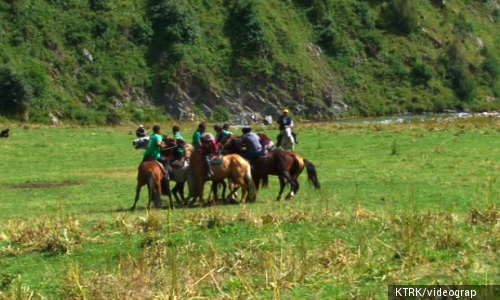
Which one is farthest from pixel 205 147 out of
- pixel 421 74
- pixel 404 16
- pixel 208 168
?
pixel 404 16

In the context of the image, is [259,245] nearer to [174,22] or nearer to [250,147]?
[250,147]

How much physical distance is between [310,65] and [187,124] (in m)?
17.4

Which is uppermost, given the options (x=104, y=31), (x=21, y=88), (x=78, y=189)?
(x=104, y=31)

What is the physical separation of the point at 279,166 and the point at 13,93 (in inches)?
1546

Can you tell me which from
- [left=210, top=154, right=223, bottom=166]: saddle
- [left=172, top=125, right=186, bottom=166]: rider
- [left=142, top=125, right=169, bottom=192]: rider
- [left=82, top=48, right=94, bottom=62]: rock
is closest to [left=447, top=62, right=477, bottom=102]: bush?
A: [left=82, top=48, right=94, bottom=62]: rock

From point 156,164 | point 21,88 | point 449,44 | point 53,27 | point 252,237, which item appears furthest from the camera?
point 449,44

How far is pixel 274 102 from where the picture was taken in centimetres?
6956

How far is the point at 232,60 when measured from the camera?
71.4 meters

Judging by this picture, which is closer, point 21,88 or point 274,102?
point 21,88

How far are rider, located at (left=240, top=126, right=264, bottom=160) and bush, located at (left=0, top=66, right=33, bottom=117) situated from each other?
38598 millimetres

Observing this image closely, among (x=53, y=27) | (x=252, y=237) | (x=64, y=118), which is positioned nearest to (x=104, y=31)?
(x=53, y=27)

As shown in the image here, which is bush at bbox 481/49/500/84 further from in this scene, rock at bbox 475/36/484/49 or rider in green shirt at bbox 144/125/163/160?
rider in green shirt at bbox 144/125/163/160

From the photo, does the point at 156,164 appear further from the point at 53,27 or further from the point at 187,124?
the point at 53,27

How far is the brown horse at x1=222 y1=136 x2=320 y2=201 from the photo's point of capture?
2180 centimetres
